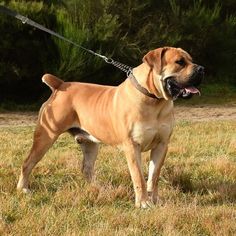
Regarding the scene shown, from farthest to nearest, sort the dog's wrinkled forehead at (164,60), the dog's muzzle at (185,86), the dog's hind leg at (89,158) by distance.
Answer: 1. the dog's hind leg at (89,158)
2. the dog's wrinkled forehead at (164,60)
3. the dog's muzzle at (185,86)

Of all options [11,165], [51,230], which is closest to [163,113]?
[51,230]

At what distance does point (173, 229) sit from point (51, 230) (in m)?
1.01

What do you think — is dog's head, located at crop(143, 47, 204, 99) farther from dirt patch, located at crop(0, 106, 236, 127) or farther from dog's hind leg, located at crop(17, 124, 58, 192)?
dirt patch, located at crop(0, 106, 236, 127)

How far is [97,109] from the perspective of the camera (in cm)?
624

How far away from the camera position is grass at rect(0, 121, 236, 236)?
4.75 metres

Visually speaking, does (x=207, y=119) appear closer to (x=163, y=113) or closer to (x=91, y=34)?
(x=91, y=34)

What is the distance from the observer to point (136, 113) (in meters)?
5.60

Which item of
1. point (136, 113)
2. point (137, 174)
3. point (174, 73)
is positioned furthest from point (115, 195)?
point (174, 73)

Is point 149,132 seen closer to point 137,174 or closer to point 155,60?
point 137,174

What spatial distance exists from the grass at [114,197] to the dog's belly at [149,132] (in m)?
0.62

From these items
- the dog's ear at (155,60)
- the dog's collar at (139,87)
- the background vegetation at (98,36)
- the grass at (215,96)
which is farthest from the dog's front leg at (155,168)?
the grass at (215,96)

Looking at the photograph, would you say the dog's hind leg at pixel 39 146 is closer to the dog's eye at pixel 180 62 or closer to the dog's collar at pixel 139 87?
the dog's collar at pixel 139 87

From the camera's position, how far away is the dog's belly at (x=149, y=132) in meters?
5.58

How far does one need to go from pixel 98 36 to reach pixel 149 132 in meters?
10.7
